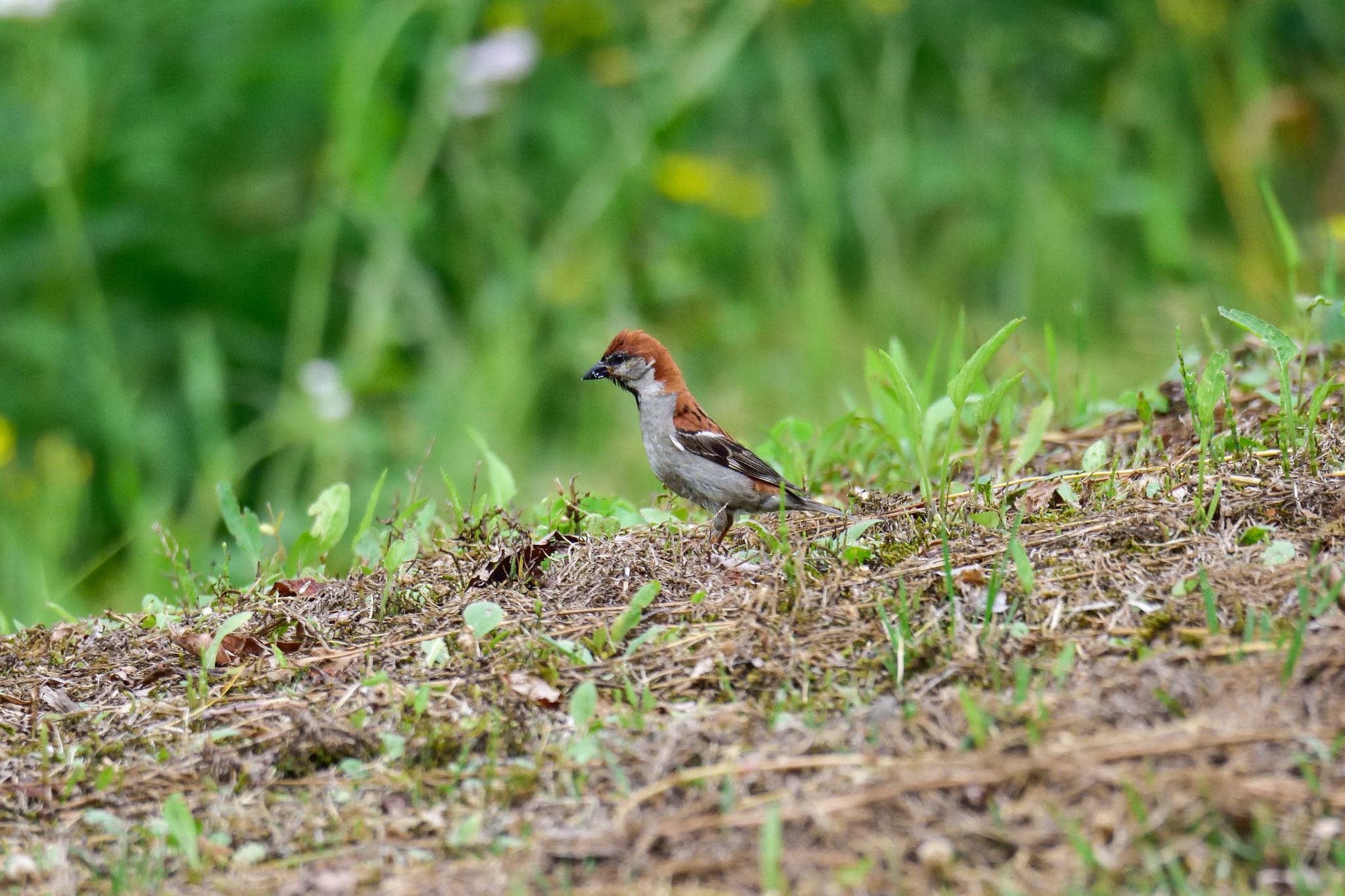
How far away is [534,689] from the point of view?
10.3ft

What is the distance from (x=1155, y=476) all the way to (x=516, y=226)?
5419mm

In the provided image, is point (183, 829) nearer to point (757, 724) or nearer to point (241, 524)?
point (757, 724)

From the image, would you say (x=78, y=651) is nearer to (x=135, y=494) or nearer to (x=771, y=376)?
(x=135, y=494)

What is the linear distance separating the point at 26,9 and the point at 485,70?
2.40 metres

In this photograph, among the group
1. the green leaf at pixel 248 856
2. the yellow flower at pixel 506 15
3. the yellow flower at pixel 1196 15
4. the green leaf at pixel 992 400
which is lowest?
the green leaf at pixel 248 856

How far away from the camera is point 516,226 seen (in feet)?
28.2

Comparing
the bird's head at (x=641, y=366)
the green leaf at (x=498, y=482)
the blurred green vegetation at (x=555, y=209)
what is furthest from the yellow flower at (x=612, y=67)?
the green leaf at (x=498, y=482)

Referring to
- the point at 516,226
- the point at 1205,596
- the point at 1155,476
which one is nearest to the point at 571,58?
the point at 516,226

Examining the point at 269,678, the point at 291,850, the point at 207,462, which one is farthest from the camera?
the point at 207,462

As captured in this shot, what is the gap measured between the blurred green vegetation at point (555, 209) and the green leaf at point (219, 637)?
10.7 feet

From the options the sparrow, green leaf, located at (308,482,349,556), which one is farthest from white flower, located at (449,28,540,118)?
green leaf, located at (308,482,349,556)

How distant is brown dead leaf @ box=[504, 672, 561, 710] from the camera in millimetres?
3100

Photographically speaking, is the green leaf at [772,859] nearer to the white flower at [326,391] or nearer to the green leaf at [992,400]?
the green leaf at [992,400]

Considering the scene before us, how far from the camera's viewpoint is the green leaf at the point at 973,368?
3.69 metres
